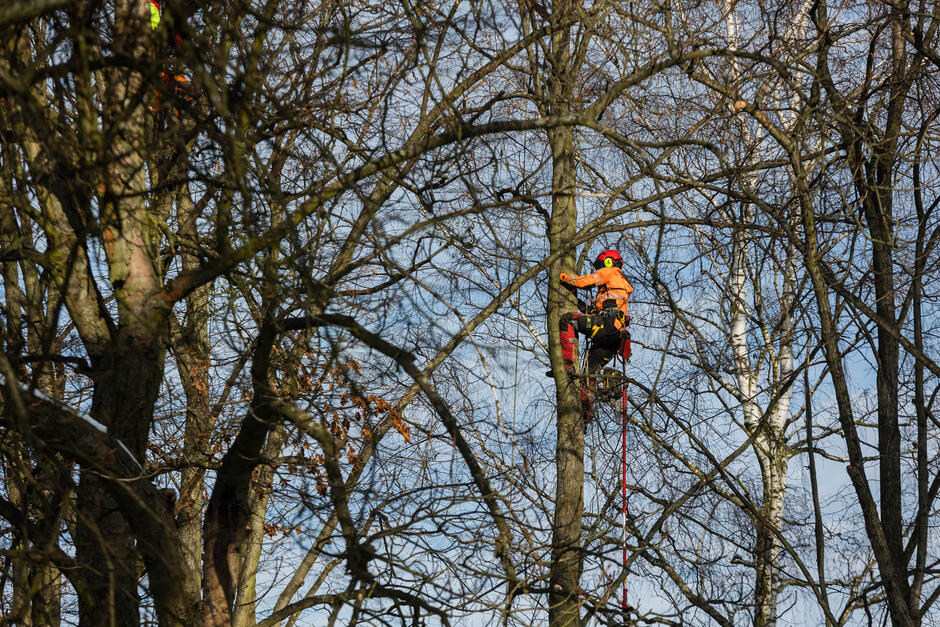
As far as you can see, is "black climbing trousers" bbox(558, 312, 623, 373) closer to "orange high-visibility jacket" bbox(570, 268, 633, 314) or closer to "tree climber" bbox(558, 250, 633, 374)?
"tree climber" bbox(558, 250, 633, 374)

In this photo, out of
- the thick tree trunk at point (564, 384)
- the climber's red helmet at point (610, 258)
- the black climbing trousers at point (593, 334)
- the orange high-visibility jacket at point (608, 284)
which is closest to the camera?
the thick tree trunk at point (564, 384)

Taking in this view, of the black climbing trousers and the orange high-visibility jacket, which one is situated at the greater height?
the orange high-visibility jacket

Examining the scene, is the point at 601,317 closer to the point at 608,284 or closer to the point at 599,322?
A: the point at 599,322

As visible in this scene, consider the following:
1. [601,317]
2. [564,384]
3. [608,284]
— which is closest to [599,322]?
[601,317]

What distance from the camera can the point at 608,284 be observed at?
27.5ft

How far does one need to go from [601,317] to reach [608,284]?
0.41 metres

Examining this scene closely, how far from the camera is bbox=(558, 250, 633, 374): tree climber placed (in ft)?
26.2

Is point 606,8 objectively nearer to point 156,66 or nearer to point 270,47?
point 270,47

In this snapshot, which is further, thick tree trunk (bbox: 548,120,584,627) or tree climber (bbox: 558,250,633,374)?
tree climber (bbox: 558,250,633,374)

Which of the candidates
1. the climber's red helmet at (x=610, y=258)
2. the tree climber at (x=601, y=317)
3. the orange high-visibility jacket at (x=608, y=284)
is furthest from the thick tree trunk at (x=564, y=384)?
the climber's red helmet at (x=610, y=258)

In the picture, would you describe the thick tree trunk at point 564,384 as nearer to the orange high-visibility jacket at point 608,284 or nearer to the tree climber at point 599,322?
the tree climber at point 599,322

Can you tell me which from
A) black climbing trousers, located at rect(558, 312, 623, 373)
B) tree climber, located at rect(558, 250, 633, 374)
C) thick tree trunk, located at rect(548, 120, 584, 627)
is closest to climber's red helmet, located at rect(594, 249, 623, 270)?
tree climber, located at rect(558, 250, 633, 374)

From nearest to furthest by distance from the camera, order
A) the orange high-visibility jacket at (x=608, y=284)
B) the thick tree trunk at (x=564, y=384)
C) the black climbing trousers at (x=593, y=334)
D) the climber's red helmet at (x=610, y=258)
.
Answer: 1. the thick tree trunk at (x=564, y=384)
2. the black climbing trousers at (x=593, y=334)
3. the orange high-visibility jacket at (x=608, y=284)
4. the climber's red helmet at (x=610, y=258)

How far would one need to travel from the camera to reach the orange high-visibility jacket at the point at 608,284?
8.25 meters
